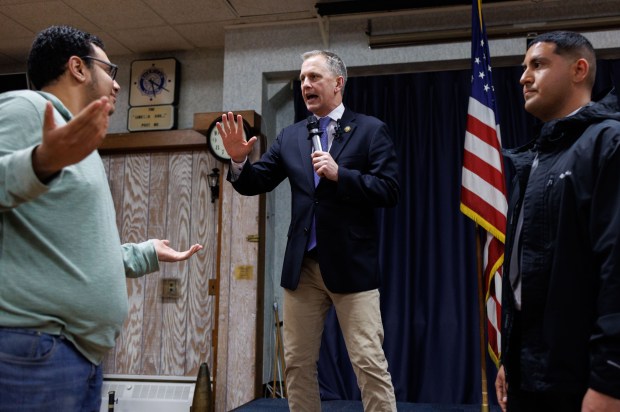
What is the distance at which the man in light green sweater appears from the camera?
3.12ft

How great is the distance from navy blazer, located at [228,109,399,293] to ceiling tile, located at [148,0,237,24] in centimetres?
203

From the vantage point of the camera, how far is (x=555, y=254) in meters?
1.22

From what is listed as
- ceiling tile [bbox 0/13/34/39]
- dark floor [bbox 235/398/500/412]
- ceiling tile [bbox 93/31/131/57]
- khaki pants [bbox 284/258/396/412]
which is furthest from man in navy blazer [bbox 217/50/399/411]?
ceiling tile [bbox 0/13/34/39]

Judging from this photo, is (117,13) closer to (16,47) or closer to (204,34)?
(204,34)

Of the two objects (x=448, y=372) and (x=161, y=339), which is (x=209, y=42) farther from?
(x=448, y=372)

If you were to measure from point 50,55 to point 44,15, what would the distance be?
334 cm

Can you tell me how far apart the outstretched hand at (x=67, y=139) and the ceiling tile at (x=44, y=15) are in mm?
3534

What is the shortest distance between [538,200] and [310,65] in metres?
1.32

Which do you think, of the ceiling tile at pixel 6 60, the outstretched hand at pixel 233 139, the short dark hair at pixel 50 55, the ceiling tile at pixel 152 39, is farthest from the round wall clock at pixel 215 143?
the short dark hair at pixel 50 55

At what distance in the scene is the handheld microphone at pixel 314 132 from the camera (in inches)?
86.8

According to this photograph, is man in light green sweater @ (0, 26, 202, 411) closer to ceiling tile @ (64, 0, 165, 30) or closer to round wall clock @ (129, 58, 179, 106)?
ceiling tile @ (64, 0, 165, 30)

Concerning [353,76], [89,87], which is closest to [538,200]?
[89,87]

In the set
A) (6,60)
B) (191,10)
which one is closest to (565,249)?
Result: (191,10)

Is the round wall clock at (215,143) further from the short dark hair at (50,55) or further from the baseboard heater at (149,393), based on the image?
the short dark hair at (50,55)
